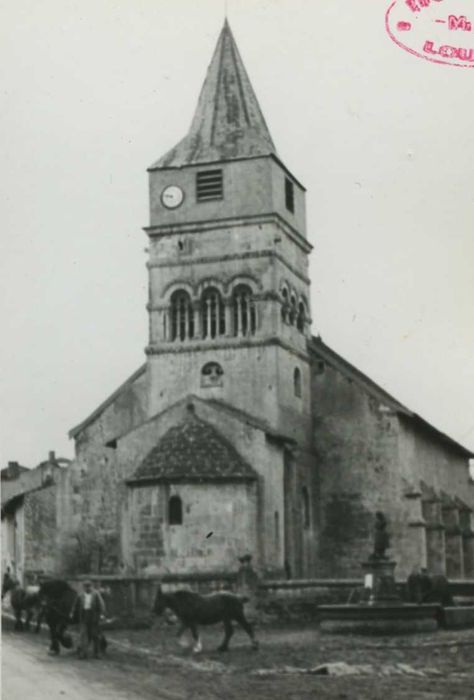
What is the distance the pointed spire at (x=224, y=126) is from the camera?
3766cm

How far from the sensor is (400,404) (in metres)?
39.2

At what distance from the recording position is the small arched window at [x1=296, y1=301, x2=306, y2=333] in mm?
39125

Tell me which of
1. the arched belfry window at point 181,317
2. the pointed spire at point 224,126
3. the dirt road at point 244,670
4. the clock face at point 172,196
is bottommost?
the dirt road at point 244,670

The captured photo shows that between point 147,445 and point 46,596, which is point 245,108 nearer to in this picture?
point 147,445

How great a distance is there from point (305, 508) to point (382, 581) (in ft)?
37.1

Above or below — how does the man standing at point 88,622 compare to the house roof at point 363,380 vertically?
below

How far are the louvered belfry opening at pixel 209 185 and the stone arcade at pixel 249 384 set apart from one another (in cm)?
4

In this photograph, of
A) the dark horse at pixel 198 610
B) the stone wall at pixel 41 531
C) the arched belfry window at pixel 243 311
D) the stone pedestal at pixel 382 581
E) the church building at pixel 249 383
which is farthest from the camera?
the stone wall at pixel 41 531

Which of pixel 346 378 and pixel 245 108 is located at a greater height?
pixel 245 108

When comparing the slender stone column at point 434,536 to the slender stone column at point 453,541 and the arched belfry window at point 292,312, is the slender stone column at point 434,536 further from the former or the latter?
the arched belfry window at point 292,312

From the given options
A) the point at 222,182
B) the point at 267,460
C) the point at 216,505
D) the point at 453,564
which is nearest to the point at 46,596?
the point at 216,505

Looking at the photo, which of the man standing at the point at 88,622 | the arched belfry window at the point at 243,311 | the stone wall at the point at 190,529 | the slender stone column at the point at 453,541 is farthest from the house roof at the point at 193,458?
the man standing at the point at 88,622

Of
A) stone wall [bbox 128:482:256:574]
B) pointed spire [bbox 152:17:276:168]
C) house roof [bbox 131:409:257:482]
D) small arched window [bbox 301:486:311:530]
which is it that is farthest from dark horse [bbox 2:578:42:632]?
pointed spire [bbox 152:17:276:168]

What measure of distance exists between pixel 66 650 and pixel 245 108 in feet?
72.7
